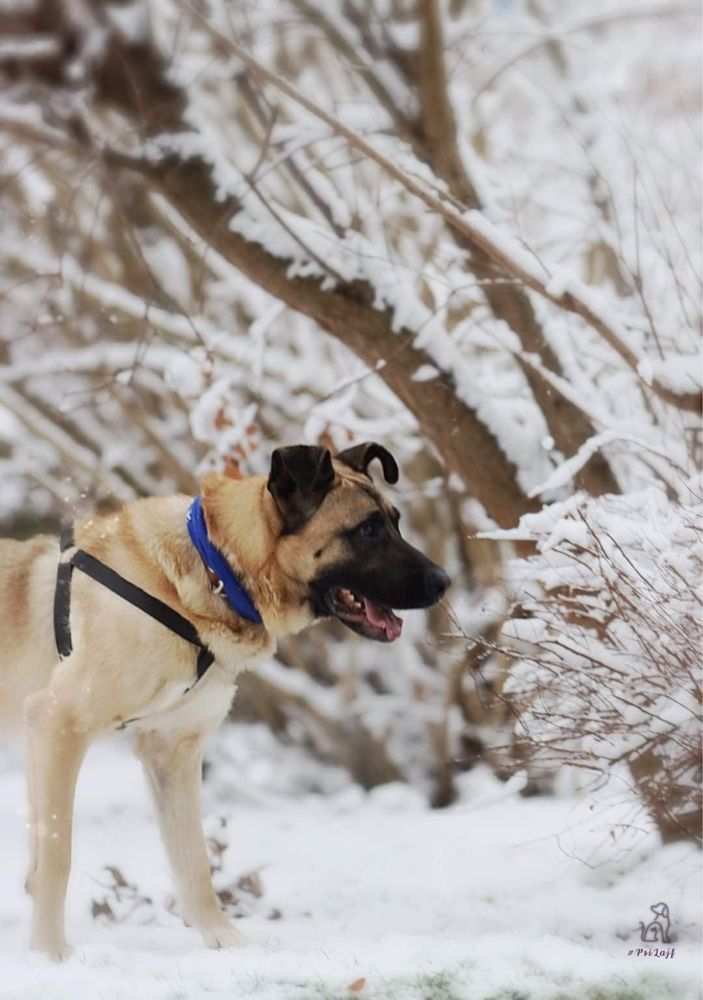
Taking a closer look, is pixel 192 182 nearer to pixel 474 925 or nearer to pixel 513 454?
pixel 513 454

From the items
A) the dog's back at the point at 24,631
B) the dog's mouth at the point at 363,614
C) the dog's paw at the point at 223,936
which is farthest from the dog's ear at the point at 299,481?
the dog's paw at the point at 223,936

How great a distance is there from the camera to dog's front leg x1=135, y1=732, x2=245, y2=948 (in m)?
4.24

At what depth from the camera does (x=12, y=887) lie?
4.92 meters

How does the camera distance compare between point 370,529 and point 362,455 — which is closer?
point 370,529

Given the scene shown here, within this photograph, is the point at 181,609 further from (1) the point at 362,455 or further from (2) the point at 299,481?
(1) the point at 362,455

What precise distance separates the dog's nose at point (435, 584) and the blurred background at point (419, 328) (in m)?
0.21

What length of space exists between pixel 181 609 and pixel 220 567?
19 centimetres

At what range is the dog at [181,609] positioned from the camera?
12.3ft

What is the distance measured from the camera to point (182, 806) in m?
4.28

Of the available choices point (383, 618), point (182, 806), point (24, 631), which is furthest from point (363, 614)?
point (24, 631)

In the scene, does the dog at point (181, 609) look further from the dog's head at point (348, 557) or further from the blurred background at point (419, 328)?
the blurred background at point (419, 328)

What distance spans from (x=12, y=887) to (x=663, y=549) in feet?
10.3

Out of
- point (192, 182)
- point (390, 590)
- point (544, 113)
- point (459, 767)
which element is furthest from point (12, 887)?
point (544, 113)

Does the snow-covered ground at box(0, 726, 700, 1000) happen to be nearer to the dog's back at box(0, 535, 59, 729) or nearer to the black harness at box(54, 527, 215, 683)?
the dog's back at box(0, 535, 59, 729)
